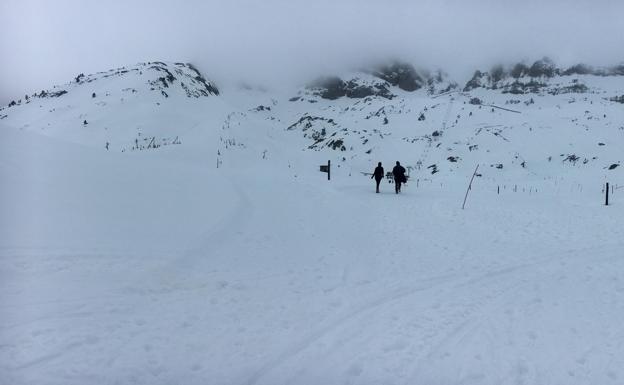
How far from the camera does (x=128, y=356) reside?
5203 millimetres

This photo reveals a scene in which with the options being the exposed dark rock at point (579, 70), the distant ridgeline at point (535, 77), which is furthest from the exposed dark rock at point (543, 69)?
the exposed dark rock at point (579, 70)

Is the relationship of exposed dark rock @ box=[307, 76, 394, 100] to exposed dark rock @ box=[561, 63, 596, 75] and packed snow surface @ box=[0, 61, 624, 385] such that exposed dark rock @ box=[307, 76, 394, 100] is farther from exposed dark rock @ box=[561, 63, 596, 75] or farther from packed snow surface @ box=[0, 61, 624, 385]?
packed snow surface @ box=[0, 61, 624, 385]

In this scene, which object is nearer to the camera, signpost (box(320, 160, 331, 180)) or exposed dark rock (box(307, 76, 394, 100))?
signpost (box(320, 160, 331, 180))

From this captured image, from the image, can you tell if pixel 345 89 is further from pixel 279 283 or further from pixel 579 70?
pixel 279 283

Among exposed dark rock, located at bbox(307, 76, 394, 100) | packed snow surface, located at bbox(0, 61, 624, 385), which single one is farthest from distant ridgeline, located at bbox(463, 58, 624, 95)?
packed snow surface, located at bbox(0, 61, 624, 385)

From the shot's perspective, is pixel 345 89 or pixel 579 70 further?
pixel 345 89

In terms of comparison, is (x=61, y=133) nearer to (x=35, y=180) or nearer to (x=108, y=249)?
(x=35, y=180)

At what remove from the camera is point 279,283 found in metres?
8.11

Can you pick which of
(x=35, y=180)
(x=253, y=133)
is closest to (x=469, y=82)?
(x=253, y=133)

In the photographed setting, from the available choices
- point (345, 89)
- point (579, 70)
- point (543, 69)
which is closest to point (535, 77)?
point (543, 69)

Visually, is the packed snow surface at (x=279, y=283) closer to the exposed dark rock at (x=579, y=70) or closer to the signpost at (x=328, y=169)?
the signpost at (x=328, y=169)

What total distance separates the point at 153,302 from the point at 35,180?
19.8 feet

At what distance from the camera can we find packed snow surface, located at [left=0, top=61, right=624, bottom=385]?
5362mm

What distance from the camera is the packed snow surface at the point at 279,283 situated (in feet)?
17.6
